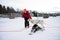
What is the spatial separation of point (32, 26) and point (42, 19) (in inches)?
5.0

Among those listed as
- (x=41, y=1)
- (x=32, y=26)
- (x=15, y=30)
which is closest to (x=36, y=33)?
(x=32, y=26)

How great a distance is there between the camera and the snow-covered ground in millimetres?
1227

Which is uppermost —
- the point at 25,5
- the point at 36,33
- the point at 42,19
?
the point at 25,5

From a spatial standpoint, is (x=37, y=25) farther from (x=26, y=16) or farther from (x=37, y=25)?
(x=26, y=16)

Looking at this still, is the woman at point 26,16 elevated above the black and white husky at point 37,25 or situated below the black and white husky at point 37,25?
above

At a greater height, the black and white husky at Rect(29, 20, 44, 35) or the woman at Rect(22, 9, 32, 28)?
the woman at Rect(22, 9, 32, 28)

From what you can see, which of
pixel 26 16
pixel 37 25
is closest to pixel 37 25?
pixel 37 25

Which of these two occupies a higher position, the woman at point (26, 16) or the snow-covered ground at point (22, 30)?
the woman at point (26, 16)

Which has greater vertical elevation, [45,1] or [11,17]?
[45,1]

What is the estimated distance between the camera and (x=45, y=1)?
1281 mm

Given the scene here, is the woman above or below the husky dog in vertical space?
above

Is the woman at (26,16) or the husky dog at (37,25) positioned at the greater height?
the woman at (26,16)

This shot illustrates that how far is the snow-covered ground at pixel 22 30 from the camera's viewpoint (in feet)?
4.03

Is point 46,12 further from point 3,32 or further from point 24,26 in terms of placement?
point 3,32
